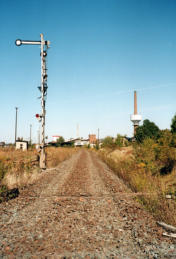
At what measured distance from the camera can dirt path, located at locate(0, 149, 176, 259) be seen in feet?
9.18

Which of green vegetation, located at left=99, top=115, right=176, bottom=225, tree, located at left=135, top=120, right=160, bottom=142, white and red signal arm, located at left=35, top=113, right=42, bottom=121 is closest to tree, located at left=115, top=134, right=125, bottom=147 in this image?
tree, located at left=135, top=120, right=160, bottom=142

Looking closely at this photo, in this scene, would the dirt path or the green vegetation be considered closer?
the dirt path

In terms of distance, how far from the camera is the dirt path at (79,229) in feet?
9.18

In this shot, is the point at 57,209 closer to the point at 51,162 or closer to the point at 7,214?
the point at 7,214

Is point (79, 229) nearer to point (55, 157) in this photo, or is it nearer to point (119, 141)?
point (55, 157)

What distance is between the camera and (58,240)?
3.10 m

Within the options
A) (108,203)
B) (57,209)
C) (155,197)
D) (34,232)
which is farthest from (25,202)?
(155,197)

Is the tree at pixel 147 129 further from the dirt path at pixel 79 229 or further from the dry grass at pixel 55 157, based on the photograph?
the dirt path at pixel 79 229

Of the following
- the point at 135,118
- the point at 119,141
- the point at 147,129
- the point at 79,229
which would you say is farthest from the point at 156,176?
the point at 135,118

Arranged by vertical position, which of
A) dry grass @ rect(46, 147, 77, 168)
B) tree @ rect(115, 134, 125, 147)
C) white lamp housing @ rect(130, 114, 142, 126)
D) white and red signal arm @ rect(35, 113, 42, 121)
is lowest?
dry grass @ rect(46, 147, 77, 168)

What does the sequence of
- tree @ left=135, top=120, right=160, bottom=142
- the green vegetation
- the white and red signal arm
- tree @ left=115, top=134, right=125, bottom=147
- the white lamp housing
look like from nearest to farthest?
the green vegetation → the white and red signal arm → tree @ left=115, top=134, right=125, bottom=147 → tree @ left=135, top=120, right=160, bottom=142 → the white lamp housing

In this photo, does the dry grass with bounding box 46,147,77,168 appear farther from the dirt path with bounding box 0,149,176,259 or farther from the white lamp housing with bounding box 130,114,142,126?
the white lamp housing with bounding box 130,114,142,126

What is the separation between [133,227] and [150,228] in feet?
1.10

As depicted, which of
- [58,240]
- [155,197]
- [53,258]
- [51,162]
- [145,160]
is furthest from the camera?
[51,162]
